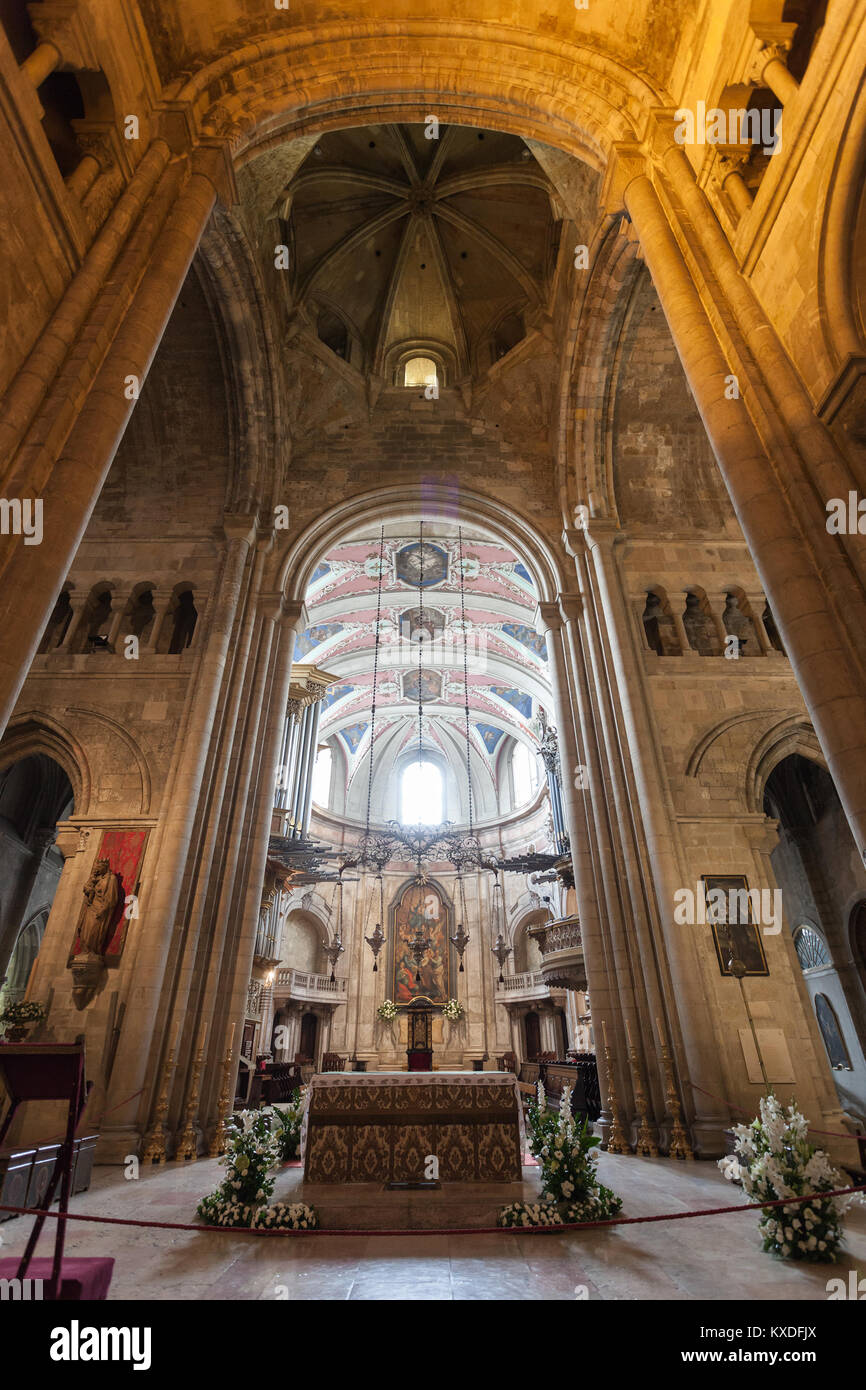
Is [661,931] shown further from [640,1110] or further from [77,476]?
A: [77,476]

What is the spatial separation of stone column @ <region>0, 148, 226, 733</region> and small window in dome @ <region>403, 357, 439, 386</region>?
9643 millimetres

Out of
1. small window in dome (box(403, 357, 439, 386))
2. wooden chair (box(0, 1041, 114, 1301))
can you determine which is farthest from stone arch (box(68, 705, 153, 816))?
small window in dome (box(403, 357, 439, 386))

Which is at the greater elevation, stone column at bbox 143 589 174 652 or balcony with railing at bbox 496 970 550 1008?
stone column at bbox 143 589 174 652

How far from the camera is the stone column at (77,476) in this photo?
4.72 m

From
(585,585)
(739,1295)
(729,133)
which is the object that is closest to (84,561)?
(585,585)

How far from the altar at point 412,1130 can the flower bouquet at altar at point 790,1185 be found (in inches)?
68.7

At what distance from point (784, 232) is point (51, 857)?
15.5 meters

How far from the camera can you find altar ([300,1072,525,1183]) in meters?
5.60

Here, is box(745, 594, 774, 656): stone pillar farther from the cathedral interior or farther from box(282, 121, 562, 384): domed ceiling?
box(282, 121, 562, 384): domed ceiling

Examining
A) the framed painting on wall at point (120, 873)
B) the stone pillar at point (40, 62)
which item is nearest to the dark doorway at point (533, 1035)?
the framed painting on wall at point (120, 873)

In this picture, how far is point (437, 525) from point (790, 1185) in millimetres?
15470

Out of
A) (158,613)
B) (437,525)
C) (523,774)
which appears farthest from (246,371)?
(523,774)

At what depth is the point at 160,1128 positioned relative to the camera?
7965 mm

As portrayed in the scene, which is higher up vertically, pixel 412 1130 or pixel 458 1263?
pixel 412 1130
